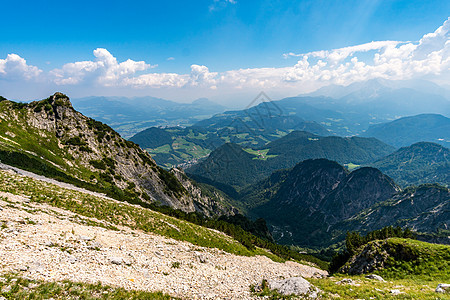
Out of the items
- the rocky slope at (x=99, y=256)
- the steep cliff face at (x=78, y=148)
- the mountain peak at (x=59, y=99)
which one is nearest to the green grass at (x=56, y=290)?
the rocky slope at (x=99, y=256)

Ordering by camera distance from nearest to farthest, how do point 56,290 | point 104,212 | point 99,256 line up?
point 56,290 → point 99,256 → point 104,212

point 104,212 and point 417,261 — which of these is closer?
point 417,261

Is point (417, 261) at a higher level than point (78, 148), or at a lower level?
lower

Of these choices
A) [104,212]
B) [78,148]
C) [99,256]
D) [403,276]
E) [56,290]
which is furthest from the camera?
[78,148]

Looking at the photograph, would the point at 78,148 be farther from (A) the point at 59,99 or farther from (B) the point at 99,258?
(B) the point at 99,258

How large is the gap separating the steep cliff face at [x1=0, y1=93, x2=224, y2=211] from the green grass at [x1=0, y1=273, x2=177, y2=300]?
62432mm

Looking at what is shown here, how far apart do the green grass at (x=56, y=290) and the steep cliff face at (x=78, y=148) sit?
62432mm

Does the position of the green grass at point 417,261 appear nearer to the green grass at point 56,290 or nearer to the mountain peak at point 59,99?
the green grass at point 56,290

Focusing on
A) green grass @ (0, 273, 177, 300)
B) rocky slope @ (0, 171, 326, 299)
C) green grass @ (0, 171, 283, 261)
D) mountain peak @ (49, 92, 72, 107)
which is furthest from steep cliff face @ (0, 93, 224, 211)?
green grass @ (0, 273, 177, 300)

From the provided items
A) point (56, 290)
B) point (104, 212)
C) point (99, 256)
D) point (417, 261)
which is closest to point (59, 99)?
point (104, 212)

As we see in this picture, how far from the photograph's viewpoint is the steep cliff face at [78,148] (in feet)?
236

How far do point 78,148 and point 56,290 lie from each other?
92.6 m

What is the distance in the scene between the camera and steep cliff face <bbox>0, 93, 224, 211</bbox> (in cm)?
7194

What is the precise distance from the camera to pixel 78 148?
88.2 m
